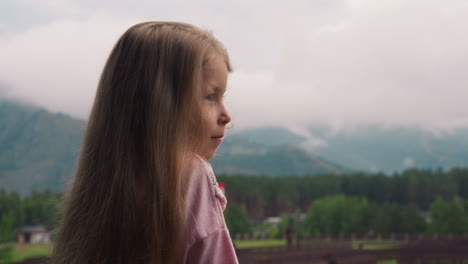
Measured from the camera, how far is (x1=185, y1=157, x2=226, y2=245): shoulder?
4.51 feet

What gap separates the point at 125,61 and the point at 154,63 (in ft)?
0.38

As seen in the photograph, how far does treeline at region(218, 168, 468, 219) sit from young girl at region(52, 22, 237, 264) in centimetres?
9892

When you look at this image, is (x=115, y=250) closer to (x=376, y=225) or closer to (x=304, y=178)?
(x=376, y=225)

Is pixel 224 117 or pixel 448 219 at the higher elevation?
pixel 224 117

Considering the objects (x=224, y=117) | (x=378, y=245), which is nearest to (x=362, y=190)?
(x=378, y=245)

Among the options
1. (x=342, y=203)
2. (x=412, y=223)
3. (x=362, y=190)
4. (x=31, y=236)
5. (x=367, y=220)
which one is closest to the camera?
(x=412, y=223)

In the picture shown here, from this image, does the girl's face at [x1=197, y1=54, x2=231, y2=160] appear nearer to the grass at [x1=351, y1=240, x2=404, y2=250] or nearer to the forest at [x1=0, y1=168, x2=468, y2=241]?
the grass at [x1=351, y1=240, x2=404, y2=250]

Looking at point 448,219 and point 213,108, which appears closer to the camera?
point 213,108

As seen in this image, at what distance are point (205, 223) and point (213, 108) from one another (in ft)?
1.22

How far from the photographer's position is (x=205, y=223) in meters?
1.38

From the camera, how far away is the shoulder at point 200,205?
4.51 ft

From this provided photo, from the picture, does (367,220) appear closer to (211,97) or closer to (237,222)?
(237,222)

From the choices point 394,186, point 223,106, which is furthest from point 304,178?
point 223,106

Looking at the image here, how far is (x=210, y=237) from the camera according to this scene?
1.37m
